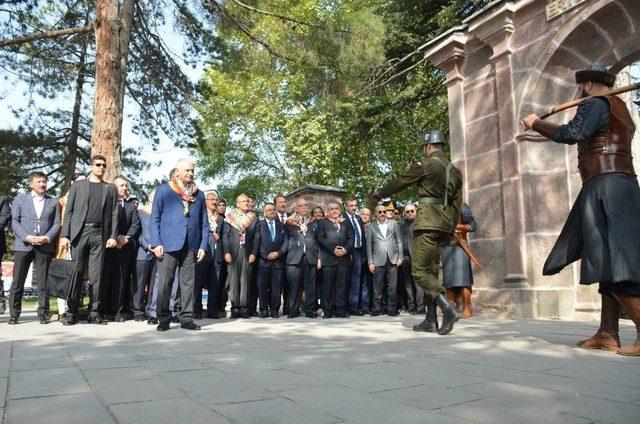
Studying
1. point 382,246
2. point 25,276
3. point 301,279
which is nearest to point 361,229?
point 382,246

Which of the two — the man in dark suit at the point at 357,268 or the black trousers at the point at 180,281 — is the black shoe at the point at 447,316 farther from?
the man in dark suit at the point at 357,268

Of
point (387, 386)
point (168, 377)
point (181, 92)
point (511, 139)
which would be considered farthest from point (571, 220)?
point (181, 92)

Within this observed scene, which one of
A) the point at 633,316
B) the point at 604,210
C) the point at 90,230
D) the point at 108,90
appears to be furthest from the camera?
the point at 108,90

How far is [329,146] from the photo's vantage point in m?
21.6

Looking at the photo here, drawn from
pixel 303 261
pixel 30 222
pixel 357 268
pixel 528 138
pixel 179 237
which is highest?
pixel 528 138

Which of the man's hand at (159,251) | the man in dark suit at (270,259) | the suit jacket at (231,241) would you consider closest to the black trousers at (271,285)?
the man in dark suit at (270,259)

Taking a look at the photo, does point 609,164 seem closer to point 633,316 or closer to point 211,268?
point 633,316

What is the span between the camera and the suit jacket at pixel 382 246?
9141 mm

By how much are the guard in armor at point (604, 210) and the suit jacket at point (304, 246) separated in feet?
16.4

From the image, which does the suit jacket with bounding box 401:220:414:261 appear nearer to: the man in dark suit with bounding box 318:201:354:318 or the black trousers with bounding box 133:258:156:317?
the man in dark suit with bounding box 318:201:354:318

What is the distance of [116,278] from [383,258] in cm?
437

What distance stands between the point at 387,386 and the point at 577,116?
8.89 feet

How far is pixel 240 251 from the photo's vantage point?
29.5ft

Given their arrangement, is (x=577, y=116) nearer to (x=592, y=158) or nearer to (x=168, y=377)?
(x=592, y=158)
